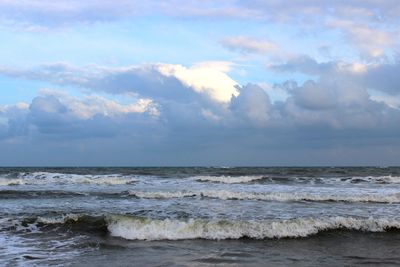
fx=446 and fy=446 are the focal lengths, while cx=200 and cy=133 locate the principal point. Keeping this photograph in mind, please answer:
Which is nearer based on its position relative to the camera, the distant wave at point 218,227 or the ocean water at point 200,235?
the ocean water at point 200,235

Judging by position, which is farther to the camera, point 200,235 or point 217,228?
point 217,228

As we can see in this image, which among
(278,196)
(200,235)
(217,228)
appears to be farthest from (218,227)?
(278,196)

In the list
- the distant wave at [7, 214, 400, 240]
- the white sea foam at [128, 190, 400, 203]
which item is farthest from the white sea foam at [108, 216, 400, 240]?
the white sea foam at [128, 190, 400, 203]

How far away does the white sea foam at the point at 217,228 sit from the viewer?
13.0 metres

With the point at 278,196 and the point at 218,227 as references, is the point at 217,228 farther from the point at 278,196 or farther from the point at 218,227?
the point at 278,196

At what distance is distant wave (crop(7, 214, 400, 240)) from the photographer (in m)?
13.0

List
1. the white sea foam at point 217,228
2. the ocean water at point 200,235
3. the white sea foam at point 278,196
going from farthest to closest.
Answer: the white sea foam at point 278,196 → the white sea foam at point 217,228 → the ocean water at point 200,235

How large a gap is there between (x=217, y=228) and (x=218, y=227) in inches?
2.0

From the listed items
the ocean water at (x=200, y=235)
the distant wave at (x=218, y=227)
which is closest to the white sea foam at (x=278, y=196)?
the ocean water at (x=200, y=235)

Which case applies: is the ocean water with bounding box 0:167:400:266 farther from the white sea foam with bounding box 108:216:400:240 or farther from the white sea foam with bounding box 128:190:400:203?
the white sea foam with bounding box 128:190:400:203

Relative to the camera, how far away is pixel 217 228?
13.2 metres

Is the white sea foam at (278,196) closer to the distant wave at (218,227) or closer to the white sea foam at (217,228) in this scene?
the distant wave at (218,227)

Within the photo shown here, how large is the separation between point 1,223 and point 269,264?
31.2ft

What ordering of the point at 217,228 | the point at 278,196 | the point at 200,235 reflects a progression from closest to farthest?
1. the point at 200,235
2. the point at 217,228
3. the point at 278,196
